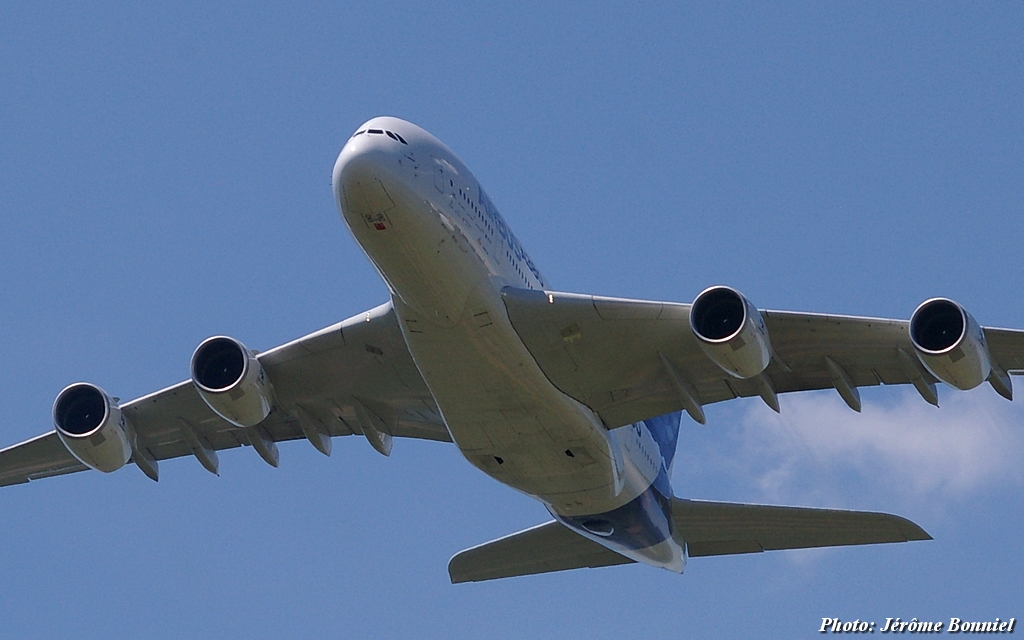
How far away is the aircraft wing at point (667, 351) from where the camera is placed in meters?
22.2

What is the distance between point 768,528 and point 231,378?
10.7m

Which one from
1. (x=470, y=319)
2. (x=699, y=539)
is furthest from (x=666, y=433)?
(x=470, y=319)

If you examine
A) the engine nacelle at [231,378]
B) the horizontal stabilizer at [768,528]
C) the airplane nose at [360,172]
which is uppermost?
the airplane nose at [360,172]

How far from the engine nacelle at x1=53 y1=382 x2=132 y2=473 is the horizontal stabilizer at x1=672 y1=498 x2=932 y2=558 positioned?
10.6 m

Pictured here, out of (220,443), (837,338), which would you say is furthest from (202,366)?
(837,338)

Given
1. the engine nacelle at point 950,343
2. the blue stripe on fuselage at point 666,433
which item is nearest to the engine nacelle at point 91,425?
the blue stripe on fuselage at point 666,433

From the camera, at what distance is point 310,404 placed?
84.4 feet

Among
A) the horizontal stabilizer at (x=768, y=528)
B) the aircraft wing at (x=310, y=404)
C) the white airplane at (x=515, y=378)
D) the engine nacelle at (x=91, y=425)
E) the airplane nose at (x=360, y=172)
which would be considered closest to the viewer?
the airplane nose at (x=360, y=172)

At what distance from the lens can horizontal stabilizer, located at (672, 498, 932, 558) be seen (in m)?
26.0

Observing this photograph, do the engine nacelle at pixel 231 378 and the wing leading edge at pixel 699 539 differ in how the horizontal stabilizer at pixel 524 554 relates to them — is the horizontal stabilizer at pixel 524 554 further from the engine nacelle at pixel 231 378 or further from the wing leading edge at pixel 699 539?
the engine nacelle at pixel 231 378

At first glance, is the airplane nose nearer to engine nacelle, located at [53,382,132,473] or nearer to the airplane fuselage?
the airplane fuselage

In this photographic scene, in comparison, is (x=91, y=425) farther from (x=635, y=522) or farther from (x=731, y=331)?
(x=731, y=331)

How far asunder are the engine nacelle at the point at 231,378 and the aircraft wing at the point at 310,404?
94 centimetres

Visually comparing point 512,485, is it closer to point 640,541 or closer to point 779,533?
point 640,541
